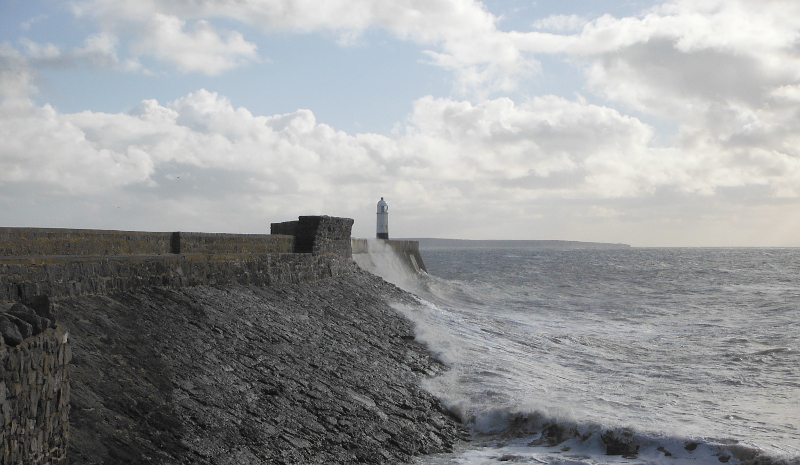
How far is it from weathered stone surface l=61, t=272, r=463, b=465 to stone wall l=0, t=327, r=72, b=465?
0.31 meters

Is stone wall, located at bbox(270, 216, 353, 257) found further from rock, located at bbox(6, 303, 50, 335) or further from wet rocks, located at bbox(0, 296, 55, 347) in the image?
rock, located at bbox(6, 303, 50, 335)

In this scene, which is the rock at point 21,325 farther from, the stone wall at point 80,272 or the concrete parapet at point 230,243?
the concrete parapet at point 230,243

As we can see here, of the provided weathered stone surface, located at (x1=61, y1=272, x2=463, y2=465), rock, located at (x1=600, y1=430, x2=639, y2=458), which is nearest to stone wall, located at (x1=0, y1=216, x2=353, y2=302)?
weathered stone surface, located at (x1=61, y1=272, x2=463, y2=465)

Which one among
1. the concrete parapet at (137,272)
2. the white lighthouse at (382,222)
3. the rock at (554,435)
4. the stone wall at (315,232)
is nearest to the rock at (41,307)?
the concrete parapet at (137,272)

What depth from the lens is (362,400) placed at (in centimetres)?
734

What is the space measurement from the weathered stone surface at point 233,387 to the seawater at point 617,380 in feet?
2.16

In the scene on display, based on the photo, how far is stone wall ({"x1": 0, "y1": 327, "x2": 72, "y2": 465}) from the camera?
12.3ft

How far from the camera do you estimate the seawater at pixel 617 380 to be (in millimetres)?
7094

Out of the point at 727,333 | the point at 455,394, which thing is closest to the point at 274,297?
the point at 455,394

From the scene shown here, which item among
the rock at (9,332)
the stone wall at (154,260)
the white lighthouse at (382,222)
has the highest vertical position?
the white lighthouse at (382,222)

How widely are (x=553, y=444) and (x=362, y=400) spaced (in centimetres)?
218

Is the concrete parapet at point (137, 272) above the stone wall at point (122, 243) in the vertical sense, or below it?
below

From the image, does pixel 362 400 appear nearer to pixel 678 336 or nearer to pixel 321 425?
pixel 321 425

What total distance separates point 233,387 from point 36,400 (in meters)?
2.60
